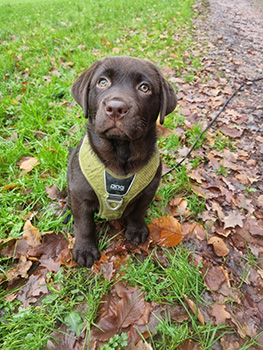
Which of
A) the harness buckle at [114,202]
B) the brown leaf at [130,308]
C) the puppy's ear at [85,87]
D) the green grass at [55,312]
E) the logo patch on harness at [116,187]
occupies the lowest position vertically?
the brown leaf at [130,308]

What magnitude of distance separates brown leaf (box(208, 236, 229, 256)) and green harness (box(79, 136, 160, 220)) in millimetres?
966

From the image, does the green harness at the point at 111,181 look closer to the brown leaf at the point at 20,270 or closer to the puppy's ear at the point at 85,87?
the puppy's ear at the point at 85,87

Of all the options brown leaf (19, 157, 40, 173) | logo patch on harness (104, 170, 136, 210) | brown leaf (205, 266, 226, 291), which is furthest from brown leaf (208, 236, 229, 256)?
brown leaf (19, 157, 40, 173)

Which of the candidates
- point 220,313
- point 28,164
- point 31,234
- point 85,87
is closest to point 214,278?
point 220,313

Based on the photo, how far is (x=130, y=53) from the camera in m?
5.54

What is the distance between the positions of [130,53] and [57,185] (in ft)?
13.7

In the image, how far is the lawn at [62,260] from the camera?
1.74 meters

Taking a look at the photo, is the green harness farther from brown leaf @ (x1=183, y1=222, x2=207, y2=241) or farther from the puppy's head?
brown leaf @ (x1=183, y1=222, x2=207, y2=241)

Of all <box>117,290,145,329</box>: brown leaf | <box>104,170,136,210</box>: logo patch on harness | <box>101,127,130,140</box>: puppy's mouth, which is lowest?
<box>117,290,145,329</box>: brown leaf

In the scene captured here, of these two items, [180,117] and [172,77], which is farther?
[172,77]

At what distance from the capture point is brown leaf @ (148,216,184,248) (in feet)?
7.65

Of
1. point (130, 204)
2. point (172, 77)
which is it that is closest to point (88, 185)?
point (130, 204)

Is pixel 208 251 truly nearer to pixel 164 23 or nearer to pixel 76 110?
pixel 76 110

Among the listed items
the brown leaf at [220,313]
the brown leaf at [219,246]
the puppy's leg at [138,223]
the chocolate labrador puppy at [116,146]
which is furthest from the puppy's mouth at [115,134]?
the brown leaf at [220,313]
